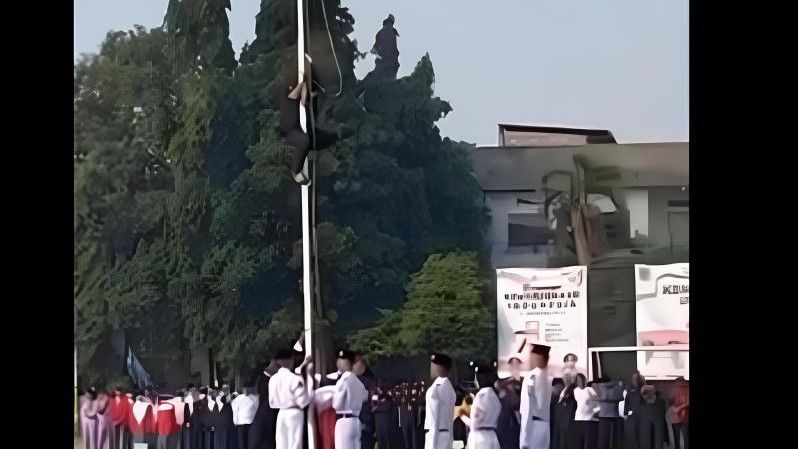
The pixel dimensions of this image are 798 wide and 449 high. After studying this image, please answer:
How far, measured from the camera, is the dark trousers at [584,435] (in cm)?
352

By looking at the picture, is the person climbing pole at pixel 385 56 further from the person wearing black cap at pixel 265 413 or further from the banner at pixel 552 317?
the person wearing black cap at pixel 265 413

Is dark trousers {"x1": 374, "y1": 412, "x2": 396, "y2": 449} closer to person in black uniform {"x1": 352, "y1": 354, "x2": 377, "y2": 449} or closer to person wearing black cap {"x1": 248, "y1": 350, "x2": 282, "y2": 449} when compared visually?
person in black uniform {"x1": 352, "y1": 354, "x2": 377, "y2": 449}

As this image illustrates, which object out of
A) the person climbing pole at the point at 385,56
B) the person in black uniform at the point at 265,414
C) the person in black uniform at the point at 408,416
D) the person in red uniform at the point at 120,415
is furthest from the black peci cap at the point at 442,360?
the person in red uniform at the point at 120,415

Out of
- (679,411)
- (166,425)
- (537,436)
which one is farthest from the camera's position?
(166,425)

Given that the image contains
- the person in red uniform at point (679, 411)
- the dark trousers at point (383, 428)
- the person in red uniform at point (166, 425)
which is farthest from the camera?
the person in red uniform at point (166, 425)

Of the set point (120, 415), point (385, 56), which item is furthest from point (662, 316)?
point (120, 415)

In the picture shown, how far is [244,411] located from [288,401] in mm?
162

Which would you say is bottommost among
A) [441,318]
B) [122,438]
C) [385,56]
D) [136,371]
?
[122,438]

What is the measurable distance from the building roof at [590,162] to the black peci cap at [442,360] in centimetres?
52

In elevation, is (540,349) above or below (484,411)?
above

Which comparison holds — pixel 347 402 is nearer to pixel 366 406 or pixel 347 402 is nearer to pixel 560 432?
pixel 366 406

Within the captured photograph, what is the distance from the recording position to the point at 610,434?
3523 millimetres

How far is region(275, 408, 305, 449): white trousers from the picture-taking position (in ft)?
11.7
